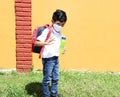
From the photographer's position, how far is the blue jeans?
715 centimetres

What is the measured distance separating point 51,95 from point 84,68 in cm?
194

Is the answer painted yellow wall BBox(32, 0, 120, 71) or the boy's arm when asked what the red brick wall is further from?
the boy's arm

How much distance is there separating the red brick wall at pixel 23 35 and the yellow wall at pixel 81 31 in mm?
88

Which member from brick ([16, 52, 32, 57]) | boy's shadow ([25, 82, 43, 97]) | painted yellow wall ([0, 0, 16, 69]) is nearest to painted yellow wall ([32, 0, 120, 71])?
brick ([16, 52, 32, 57])

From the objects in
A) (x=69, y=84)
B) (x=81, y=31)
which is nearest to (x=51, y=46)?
(x=69, y=84)

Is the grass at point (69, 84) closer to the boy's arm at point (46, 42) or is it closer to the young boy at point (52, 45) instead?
the young boy at point (52, 45)

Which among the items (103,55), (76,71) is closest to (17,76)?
(76,71)

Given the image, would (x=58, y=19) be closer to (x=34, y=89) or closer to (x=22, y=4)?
(x=34, y=89)

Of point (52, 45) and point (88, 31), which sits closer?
point (52, 45)

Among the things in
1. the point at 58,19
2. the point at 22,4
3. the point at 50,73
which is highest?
the point at 22,4

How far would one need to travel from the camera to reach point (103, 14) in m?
9.09

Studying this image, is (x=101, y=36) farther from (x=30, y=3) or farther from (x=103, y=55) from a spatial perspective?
(x=30, y=3)

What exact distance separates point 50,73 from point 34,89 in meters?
0.88

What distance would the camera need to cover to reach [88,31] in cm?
911
